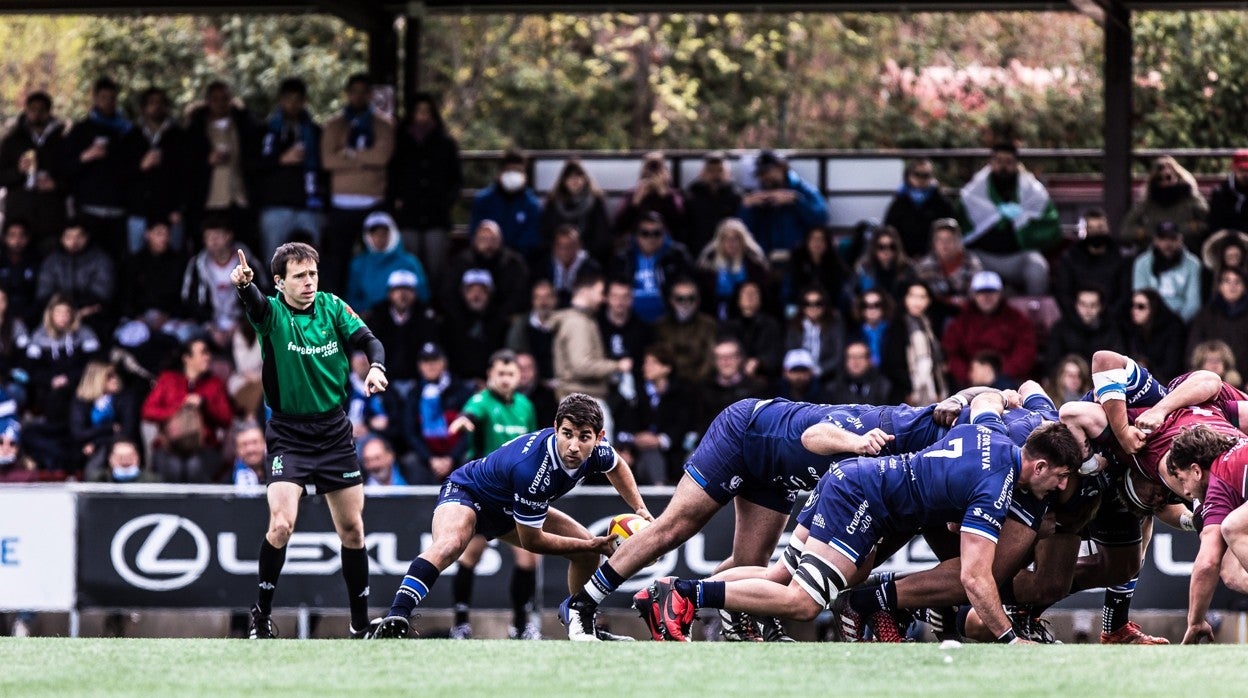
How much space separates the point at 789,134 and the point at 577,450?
1682 centimetres

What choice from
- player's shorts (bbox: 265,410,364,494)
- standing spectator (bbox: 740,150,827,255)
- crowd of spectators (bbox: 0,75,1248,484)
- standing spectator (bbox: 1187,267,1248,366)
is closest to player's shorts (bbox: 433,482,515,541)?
player's shorts (bbox: 265,410,364,494)

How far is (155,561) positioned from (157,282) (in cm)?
352

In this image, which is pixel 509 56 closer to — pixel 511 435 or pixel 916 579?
pixel 511 435

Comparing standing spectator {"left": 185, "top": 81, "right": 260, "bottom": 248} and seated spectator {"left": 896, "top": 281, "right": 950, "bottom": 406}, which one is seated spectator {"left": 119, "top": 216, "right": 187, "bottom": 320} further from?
seated spectator {"left": 896, "top": 281, "right": 950, "bottom": 406}

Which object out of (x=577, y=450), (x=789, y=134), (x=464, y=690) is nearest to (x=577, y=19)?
(x=789, y=134)

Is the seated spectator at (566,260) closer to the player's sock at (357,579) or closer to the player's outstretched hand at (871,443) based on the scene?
the player's sock at (357,579)

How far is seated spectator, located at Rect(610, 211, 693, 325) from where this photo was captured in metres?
16.1

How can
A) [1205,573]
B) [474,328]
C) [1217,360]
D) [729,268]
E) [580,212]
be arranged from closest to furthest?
[1205,573], [1217,360], [474,328], [729,268], [580,212]

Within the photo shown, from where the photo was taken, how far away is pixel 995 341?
15258 millimetres

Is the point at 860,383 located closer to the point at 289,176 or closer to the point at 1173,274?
the point at 1173,274

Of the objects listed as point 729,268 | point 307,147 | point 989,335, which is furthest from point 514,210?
point 989,335

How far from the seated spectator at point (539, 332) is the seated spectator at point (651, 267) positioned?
696 millimetres

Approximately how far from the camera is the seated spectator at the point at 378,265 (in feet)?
53.1

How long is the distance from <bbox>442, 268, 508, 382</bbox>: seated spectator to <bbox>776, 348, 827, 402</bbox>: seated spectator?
2.40m
